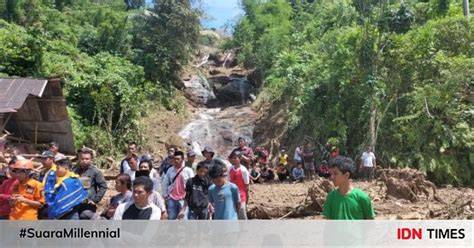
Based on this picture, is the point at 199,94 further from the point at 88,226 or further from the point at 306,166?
the point at 88,226

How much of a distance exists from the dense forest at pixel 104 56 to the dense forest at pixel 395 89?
23.8ft

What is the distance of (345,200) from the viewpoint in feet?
13.1

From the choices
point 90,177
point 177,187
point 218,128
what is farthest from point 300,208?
point 218,128

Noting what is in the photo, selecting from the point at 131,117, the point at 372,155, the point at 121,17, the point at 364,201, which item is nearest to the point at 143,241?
the point at 364,201

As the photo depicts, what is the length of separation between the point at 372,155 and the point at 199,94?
18.0m

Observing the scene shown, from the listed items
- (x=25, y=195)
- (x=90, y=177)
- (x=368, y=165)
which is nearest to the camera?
(x=25, y=195)

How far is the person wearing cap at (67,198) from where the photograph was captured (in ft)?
16.6

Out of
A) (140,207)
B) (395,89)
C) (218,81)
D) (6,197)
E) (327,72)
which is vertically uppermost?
(218,81)

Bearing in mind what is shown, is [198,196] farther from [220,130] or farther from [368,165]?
[220,130]

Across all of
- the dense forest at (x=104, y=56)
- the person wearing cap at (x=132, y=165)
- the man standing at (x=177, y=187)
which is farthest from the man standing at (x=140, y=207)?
the dense forest at (x=104, y=56)

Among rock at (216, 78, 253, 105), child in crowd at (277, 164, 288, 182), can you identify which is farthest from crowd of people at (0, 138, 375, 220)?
rock at (216, 78, 253, 105)

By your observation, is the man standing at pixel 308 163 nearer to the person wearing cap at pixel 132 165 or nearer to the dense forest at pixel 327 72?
the dense forest at pixel 327 72

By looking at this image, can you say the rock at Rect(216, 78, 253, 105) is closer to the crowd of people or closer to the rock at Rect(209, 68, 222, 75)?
the rock at Rect(209, 68, 222, 75)

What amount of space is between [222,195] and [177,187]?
121 centimetres
